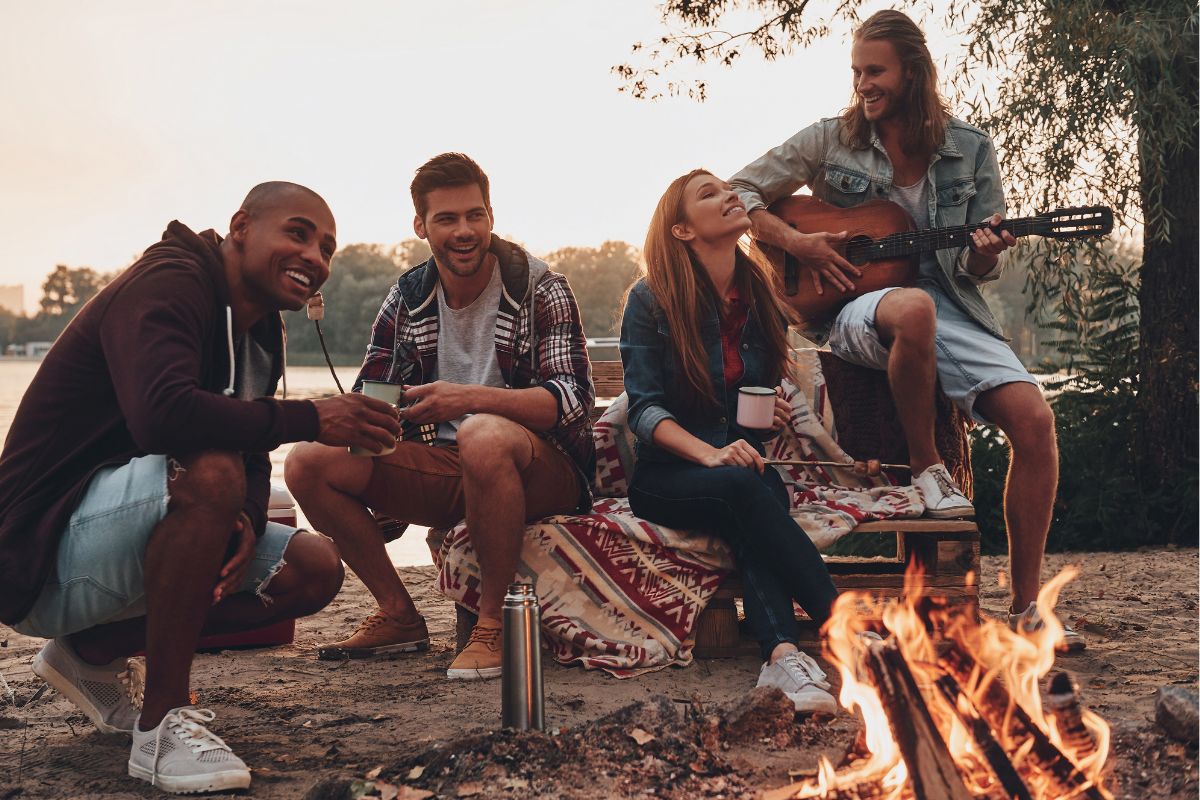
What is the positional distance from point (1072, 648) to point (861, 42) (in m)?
2.43

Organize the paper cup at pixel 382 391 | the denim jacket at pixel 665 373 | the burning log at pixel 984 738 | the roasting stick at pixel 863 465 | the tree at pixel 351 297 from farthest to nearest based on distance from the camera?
1. the tree at pixel 351 297
2. the roasting stick at pixel 863 465
3. the denim jacket at pixel 665 373
4. the paper cup at pixel 382 391
5. the burning log at pixel 984 738

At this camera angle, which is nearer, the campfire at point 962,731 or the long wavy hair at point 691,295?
the campfire at point 962,731

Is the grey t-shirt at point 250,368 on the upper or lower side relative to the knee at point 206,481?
upper

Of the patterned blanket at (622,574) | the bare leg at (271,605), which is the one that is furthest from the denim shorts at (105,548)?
the patterned blanket at (622,574)

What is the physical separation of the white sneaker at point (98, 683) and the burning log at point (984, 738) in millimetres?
2116

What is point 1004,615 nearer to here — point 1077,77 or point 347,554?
point 347,554

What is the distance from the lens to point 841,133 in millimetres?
4512

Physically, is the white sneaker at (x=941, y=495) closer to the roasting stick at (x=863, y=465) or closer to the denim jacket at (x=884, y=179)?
the roasting stick at (x=863, y=465)

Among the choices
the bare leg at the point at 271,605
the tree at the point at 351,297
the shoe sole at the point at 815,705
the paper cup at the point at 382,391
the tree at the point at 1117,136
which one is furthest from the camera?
the tree at the point at 351,297

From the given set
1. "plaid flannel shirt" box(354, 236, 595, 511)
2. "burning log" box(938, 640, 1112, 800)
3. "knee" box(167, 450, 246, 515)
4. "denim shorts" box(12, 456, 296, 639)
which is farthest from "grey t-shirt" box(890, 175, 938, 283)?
"denim shorts" box(12, 456, 296, 639)

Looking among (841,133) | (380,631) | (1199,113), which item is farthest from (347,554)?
(1199,113)

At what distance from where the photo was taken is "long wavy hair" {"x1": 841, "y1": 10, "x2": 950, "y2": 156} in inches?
171

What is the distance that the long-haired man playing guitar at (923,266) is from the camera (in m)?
3.99

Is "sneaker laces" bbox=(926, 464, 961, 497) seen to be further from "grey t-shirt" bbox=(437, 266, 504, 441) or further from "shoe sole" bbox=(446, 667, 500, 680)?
"shoe sole" bbox=(446, 667, 500, 680)
